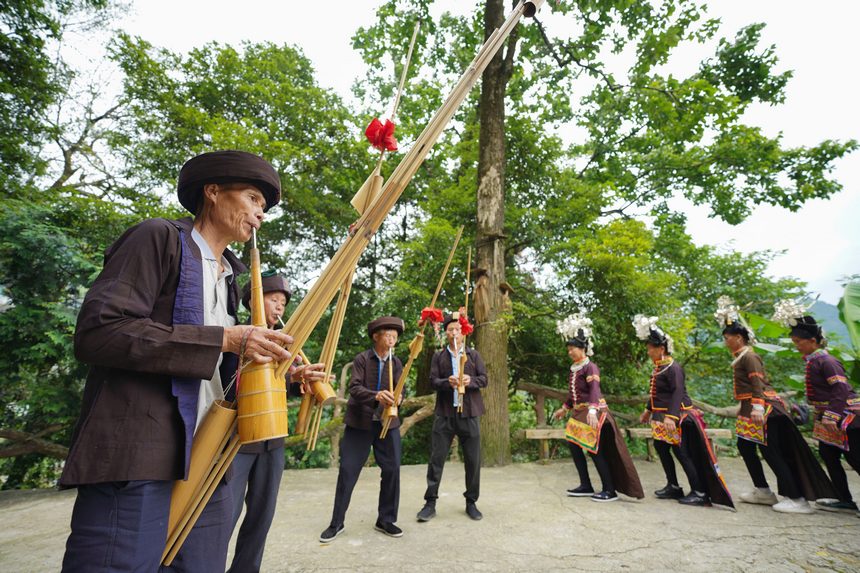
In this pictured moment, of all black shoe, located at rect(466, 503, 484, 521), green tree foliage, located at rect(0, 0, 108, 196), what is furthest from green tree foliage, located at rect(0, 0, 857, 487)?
black shoe, located at rect(466, 503, 484, 521)

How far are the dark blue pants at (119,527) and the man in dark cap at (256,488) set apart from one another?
134cm

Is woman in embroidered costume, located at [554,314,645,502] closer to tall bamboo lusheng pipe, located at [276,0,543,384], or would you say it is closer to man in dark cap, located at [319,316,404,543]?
man in dark cap, located at [319,316,404,543]

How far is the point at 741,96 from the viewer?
31.3 ft

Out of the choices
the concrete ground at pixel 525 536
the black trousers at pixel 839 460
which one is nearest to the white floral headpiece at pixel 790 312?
the black trousers at pixel 839 460

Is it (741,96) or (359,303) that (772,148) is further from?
(359,303)

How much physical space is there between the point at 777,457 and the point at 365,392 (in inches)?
184

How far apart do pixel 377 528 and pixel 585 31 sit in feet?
30.5

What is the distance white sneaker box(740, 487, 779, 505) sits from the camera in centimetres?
470

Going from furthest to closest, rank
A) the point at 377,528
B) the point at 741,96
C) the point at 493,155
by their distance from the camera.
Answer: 1. the point at 741,96
2. the point at 493,155
3. the point at 377,528

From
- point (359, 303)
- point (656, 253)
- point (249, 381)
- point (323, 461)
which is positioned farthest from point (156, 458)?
point (656, 253)

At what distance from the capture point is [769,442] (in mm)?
4727

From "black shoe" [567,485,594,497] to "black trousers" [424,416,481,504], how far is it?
1585 mm

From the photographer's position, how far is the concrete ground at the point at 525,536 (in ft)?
10.00

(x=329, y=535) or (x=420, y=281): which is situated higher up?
(x=420, y=281)
